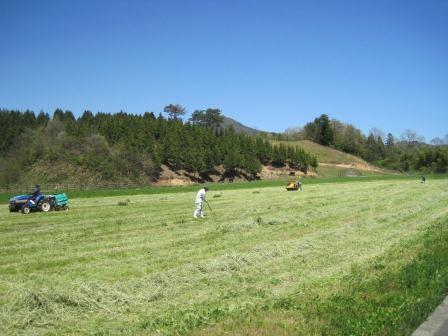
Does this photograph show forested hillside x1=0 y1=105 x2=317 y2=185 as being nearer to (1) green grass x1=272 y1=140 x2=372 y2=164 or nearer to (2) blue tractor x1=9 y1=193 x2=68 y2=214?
(1) green grass x1=272 y1=140 x2=372 y2=164

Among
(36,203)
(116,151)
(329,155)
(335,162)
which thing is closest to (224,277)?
(36,203)

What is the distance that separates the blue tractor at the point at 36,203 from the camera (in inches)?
1195

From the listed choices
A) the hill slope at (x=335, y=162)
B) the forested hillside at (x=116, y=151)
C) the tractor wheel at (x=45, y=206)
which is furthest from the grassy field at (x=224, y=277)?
the hill slope at (x=335, y=162)

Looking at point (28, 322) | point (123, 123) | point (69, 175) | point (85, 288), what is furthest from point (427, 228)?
point (123, 123)

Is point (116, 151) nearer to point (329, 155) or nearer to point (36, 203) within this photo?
point (36, 203)

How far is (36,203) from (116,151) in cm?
5949

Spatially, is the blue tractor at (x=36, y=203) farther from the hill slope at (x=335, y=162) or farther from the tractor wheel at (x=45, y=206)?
the hill slope at (x=335, y=162)

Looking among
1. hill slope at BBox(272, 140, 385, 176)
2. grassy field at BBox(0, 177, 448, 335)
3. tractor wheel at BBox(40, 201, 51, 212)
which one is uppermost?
hill slope at BBox(272, 140, 385, 176)

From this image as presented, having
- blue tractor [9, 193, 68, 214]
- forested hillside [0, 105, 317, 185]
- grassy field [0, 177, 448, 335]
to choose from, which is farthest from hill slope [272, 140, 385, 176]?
grassy field [0, 177, 448, 335]

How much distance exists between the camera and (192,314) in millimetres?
8891

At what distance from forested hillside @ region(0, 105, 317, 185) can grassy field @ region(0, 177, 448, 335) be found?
61966mm

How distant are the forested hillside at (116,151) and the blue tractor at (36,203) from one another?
47.9 meters

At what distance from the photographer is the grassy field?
322 inches

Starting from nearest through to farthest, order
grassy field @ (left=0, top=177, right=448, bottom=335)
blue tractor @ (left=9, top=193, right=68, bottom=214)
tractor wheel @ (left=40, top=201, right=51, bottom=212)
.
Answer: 1. grassy field @ (left=0, top=177, right=448, bottom=335)
2. blue tractor @ (left=9, top=193, right=68, bottom=214)
3. tractor wheel @ (left=40, top=201, right=51, bottom=212)
